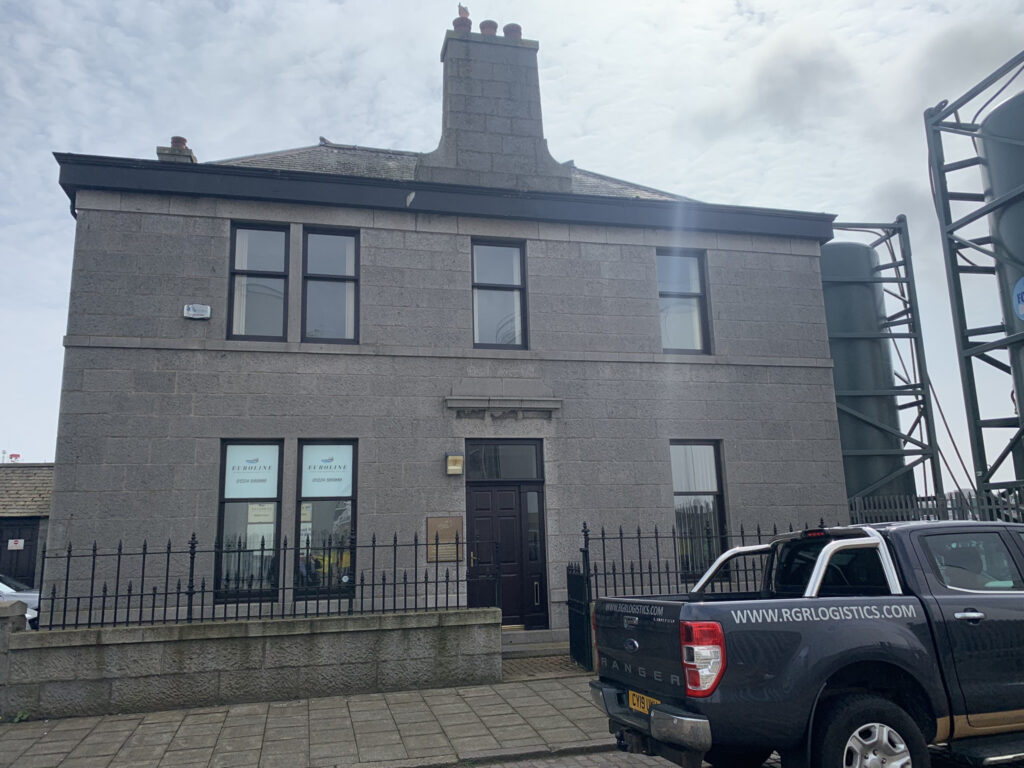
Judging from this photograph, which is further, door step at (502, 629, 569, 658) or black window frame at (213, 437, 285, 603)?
door step at (502, 629, 569, 658)

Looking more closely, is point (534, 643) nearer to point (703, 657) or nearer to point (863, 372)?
point (703, 657)

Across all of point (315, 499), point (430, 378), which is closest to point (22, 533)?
point (315, 499)

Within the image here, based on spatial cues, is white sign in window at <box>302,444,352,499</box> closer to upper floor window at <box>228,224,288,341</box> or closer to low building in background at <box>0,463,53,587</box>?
upper floor window at <box>228,224,288,341</box>

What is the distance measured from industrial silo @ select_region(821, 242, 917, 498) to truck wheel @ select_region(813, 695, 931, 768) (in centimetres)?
1109

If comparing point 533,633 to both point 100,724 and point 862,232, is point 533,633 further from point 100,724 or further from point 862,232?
point 862,232

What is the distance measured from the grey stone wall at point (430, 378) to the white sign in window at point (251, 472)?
252mm

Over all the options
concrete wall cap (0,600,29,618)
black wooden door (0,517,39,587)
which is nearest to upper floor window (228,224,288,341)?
concrete wall cap (0,600,29,618)

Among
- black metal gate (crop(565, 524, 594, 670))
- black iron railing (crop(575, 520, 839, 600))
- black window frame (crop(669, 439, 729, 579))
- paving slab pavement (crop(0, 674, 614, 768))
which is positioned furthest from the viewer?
black window frame (crop(669, 439, 729, 579))

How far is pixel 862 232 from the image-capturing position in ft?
56.5

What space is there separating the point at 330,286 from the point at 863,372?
10853 mm

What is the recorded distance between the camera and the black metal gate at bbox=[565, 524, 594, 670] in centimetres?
997

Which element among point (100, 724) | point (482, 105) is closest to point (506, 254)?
point (482, 105)

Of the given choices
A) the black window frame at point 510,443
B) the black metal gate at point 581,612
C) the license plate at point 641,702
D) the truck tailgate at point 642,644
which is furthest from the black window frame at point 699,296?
the license plate at point 641,702

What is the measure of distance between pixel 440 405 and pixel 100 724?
234 inches
